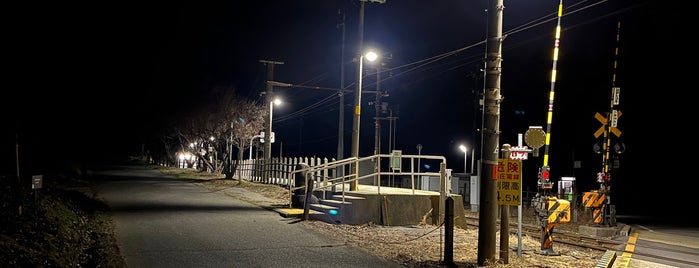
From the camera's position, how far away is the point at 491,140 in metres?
9.01

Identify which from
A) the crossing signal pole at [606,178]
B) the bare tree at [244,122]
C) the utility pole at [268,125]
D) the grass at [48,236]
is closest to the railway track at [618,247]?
the crossing signal pole at [606,178]

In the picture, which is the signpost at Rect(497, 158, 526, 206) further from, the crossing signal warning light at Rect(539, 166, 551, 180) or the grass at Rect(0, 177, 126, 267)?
the grass at Rect(0, 177, 126, 267)

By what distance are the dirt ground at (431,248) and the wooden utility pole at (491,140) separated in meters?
0.40

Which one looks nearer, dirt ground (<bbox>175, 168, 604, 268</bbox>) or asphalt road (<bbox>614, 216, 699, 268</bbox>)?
dirt ground (<bbox>175, 168, 604, 268</bbox>)

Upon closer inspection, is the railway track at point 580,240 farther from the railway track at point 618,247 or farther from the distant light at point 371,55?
the distant light at point 371,55

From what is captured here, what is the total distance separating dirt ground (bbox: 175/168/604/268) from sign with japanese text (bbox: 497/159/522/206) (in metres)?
0.99

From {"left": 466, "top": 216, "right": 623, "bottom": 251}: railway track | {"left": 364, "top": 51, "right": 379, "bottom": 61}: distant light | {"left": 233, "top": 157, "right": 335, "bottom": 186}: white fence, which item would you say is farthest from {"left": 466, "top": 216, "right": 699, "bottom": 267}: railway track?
{"left": 233, "top": 157, "right": 335, "bottom": 186}: white fence

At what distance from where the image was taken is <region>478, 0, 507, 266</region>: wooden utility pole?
896 cm

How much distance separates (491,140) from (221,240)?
5.52 metres

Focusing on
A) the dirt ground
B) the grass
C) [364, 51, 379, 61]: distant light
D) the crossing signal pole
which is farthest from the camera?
[364, 51, 379, 61]: distant light

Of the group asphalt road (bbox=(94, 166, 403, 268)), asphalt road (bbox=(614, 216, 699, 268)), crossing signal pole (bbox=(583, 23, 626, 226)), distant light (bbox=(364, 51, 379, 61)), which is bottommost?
asphalt road (bbox=(614, 216, 699, 268))

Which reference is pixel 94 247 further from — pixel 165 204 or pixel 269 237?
pixel 165 204

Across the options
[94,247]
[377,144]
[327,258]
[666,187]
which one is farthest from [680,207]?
[94,247]

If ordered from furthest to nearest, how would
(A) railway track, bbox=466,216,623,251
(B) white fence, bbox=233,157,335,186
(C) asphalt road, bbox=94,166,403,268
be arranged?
(B) white fence, bbox=233,157,335,186 < (A) railway track, bbox=466,216,623,251 < (C) asphalt road, bbox=94,166,403,268
